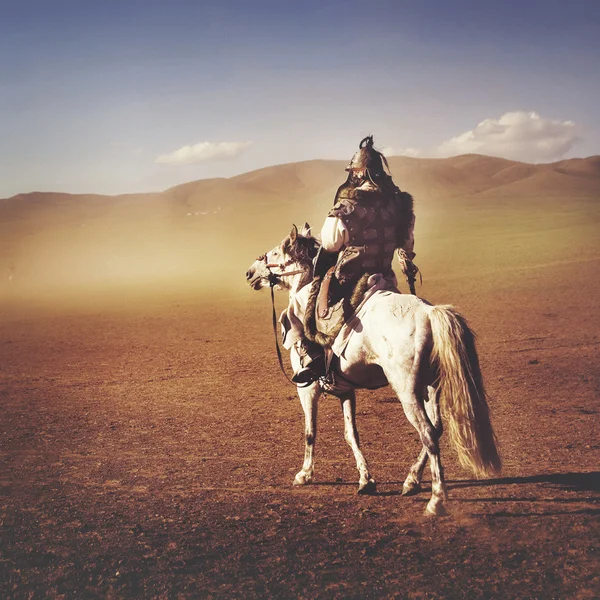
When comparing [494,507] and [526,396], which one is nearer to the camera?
[494,507]

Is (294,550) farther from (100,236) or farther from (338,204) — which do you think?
(100,236)

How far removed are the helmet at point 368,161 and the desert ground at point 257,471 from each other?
2.85m

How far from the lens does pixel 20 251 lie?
5431 centimetres

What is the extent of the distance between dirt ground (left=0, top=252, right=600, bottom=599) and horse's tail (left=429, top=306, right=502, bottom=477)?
20.0 inches

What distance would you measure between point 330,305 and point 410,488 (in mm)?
1758

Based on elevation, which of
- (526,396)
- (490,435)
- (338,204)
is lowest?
(526,396)

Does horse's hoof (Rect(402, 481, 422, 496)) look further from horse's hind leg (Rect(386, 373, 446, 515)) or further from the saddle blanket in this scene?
the saddle blanket

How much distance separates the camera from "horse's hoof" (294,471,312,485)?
5975mm

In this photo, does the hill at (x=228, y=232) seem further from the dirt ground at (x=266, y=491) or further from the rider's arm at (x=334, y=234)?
the rider's arm at (x=334, y=234)

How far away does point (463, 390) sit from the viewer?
15.7 ft

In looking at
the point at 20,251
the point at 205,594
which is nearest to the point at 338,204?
the point at 205,594

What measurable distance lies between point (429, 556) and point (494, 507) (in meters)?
1.13

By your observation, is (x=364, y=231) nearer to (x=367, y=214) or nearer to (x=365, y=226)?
(x=365, y=226)

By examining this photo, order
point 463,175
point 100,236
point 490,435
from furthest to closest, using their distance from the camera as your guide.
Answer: point 463,175 < point 100,236 < point 490,435
